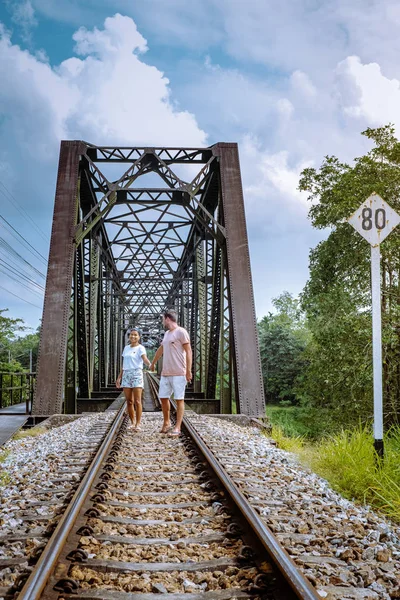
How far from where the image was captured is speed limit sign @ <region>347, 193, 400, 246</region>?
212 inches

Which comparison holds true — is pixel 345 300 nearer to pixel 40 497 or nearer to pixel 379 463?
pixel 379 463

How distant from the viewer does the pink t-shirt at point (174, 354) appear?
7.17m

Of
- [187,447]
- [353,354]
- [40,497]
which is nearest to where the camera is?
[40,497]

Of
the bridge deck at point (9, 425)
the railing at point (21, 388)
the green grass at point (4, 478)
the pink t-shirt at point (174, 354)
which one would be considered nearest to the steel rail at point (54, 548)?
the green grass at point (4, 478)

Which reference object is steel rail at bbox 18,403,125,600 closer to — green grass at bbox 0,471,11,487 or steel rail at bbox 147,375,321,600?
green grass at bbox 0,471,11,487

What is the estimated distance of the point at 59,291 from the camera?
33.2ft

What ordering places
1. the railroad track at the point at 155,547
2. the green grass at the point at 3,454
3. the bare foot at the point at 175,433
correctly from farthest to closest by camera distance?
1. the bare foot at the point at 175,433
2. the green grass at the point at 3,454
3. the railroad track at the point at 155,547

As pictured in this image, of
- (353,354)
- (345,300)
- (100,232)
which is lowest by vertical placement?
(353,354)

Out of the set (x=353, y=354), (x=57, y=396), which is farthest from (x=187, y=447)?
(x=353, y=354)

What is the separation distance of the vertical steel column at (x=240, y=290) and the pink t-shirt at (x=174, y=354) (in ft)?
8.23

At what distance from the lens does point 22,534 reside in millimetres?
3195

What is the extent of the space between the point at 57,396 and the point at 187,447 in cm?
411

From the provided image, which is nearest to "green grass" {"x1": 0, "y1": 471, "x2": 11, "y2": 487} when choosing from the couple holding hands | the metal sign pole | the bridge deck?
the bridge deck

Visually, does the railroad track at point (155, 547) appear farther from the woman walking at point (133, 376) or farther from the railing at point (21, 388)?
the railing at point (21, 388)
